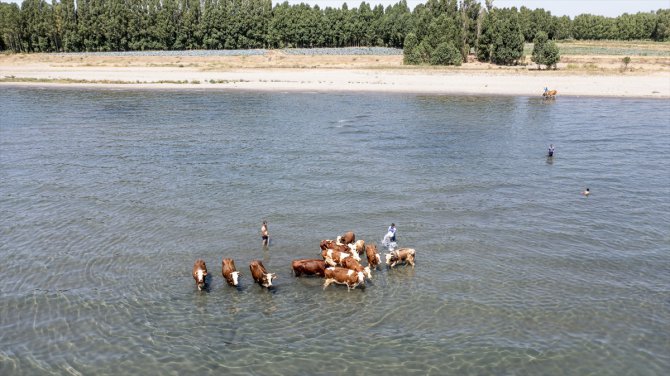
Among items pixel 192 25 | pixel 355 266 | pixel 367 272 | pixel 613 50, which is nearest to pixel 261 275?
pixel 355 266

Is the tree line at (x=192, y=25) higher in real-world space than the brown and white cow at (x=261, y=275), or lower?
higher

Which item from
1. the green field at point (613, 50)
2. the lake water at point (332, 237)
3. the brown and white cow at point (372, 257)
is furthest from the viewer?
the green field at point (613, 50)

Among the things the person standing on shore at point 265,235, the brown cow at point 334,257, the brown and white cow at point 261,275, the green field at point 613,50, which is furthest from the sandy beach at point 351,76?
the brown and white cow at point 261,275

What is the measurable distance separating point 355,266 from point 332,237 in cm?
411

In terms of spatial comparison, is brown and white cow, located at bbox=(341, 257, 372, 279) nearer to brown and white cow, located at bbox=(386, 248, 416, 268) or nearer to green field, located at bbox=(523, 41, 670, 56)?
brown and white cow, located at bbox=(386, 248, 416, 268)

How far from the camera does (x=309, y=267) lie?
1870 centimetres

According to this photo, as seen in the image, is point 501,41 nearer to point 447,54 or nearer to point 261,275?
point 447,54

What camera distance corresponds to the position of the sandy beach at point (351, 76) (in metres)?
75.3

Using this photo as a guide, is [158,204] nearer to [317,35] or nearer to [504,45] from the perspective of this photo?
[504,45]

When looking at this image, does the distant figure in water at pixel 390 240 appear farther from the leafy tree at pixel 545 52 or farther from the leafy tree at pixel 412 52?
the leafy tree at pixel 412 52

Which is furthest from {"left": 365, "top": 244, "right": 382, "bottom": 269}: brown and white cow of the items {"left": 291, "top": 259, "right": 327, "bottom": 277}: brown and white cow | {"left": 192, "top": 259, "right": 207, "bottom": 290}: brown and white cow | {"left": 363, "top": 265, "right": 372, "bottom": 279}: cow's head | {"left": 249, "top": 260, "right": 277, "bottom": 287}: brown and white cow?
{"left": 192, "top": 259, "right": 207, "bottom": 290}: brown and white cow

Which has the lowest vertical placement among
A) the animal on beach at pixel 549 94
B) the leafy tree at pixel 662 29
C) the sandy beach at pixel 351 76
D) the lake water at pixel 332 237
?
the lake water at pixel 332 237

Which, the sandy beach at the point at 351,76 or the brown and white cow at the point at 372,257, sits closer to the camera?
the brown and white cow at the point at 372,257

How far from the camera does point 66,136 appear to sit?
43906 mm
